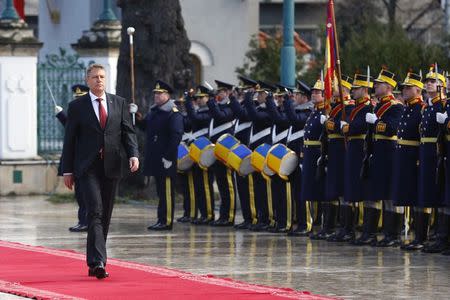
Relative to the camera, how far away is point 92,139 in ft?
47.8

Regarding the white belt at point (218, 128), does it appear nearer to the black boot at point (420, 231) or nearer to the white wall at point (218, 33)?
the black boot at point (420, 231)

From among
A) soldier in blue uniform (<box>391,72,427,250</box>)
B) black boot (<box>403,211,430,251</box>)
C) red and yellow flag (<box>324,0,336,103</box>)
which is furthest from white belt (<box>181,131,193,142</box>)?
black boot (<box>403,211,430,251</box>)

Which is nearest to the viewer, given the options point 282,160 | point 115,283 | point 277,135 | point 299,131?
point 115,283

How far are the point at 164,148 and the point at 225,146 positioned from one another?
0.76 meters


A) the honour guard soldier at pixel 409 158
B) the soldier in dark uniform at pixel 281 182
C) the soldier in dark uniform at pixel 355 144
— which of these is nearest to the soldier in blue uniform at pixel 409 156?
Answer: the honour guard soldier at pixel 409 158

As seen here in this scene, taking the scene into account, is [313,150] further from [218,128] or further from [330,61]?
[218,128]

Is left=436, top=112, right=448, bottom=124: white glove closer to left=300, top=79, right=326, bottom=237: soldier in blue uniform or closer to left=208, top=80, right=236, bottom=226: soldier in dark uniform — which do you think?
left=300, top=79, right=326, bottom=237: soldier in blue uniform

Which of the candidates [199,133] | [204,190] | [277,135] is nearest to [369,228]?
[277,135]

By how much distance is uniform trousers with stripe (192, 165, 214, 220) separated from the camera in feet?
71.5

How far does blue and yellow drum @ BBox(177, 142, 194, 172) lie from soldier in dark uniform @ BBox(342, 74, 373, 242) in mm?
3373

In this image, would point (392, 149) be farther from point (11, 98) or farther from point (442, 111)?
point (11, 98)

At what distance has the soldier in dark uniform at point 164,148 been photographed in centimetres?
2070

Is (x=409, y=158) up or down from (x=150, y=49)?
down

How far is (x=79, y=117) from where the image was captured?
14633 millimetres
